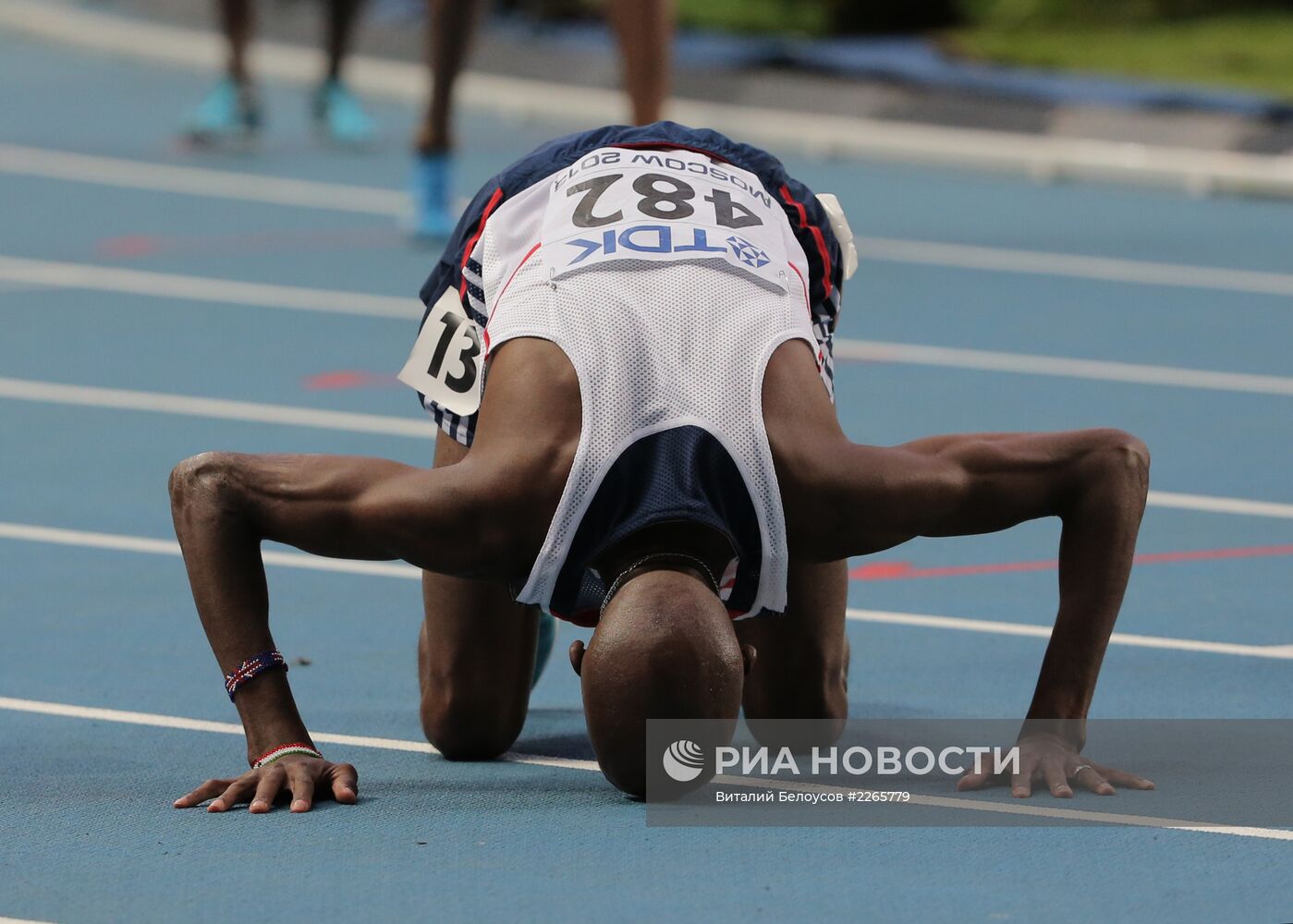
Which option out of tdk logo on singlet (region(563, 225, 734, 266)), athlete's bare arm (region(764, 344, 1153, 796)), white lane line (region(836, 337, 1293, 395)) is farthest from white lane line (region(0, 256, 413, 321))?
athlete's bare arm (region(764, 344, 1153, 796))

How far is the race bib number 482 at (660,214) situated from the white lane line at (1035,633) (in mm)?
1324

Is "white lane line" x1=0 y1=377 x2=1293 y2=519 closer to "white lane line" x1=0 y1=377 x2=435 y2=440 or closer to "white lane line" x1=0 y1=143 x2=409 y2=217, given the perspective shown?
"white lane line" x1=0 y1=377 x2=435 y2=440

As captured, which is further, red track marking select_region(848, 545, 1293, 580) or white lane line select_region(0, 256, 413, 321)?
white lane line select_region(0, 256, 413, 321)

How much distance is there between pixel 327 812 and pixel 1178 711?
1695mm

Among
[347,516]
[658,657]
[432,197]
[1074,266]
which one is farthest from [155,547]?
[1074,266]

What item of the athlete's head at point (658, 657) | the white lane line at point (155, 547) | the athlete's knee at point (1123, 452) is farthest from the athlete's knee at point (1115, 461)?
the white lane line at point (155, 547)

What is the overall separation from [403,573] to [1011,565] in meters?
1.53

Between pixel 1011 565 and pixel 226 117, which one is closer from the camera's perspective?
pixel 1011 565

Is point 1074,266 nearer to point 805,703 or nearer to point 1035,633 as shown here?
point 1035,633

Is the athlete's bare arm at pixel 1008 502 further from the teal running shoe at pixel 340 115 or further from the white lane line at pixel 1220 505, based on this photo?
the teal running shoe at pixel 340 115

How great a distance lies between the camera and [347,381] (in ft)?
25.1

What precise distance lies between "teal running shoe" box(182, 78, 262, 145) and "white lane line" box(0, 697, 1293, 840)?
27.3 ft

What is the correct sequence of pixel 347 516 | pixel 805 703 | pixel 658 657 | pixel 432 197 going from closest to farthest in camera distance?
pixel 658 657 < pixel 347 516 < pixel 805 703 < pixel 432 197

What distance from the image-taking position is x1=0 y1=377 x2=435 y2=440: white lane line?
22.8 feet
